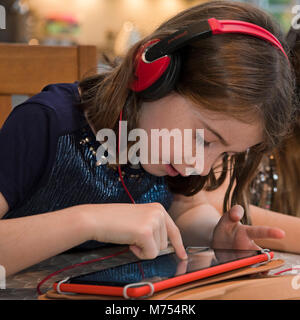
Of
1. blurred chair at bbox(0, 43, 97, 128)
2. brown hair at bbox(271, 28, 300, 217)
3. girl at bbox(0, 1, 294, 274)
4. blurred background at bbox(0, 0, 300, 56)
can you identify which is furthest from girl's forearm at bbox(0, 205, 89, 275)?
blurred background at bbox(0, 0, 300, 56)

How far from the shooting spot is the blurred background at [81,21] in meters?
3.05

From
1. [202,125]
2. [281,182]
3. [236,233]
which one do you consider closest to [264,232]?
[236,233]

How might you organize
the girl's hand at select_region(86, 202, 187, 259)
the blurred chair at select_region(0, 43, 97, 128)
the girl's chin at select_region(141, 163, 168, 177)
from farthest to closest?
the blurred chair at select_region(0, 43, 97, 128) → the girl's chin at select_region(141, 163, 168, 177) → the girl's hand at select_region(86, 202, 187, 259)

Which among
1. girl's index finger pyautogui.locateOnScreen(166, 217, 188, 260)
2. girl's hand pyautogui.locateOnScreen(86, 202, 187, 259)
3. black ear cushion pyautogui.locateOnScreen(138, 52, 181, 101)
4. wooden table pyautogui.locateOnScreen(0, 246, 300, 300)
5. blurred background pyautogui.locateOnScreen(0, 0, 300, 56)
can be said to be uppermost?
blurred background pyautogui.locateOnScreen(0, 0, 300, 56)

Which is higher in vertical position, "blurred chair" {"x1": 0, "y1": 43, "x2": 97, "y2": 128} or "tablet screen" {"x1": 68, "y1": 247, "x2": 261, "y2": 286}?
"blurred chair" {"x1": 0, "y1": 43, "x2": 97, "y2": 128}

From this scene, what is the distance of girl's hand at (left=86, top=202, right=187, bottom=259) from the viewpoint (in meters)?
0.56

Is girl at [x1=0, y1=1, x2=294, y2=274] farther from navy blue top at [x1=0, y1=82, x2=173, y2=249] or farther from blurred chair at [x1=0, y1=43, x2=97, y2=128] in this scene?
blurred chair at [x1=0, y1=43, x2=97, y2=128]

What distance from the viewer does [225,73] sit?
66 cm

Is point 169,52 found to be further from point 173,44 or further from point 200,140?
point 200,140

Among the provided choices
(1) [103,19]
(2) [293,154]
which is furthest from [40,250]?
(1) [103,19]

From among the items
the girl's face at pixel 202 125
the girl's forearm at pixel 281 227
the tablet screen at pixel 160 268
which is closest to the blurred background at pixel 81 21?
the girl's forearm at pixel 281 227

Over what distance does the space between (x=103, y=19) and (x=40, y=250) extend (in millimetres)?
2909

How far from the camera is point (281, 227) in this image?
2.90 ft
